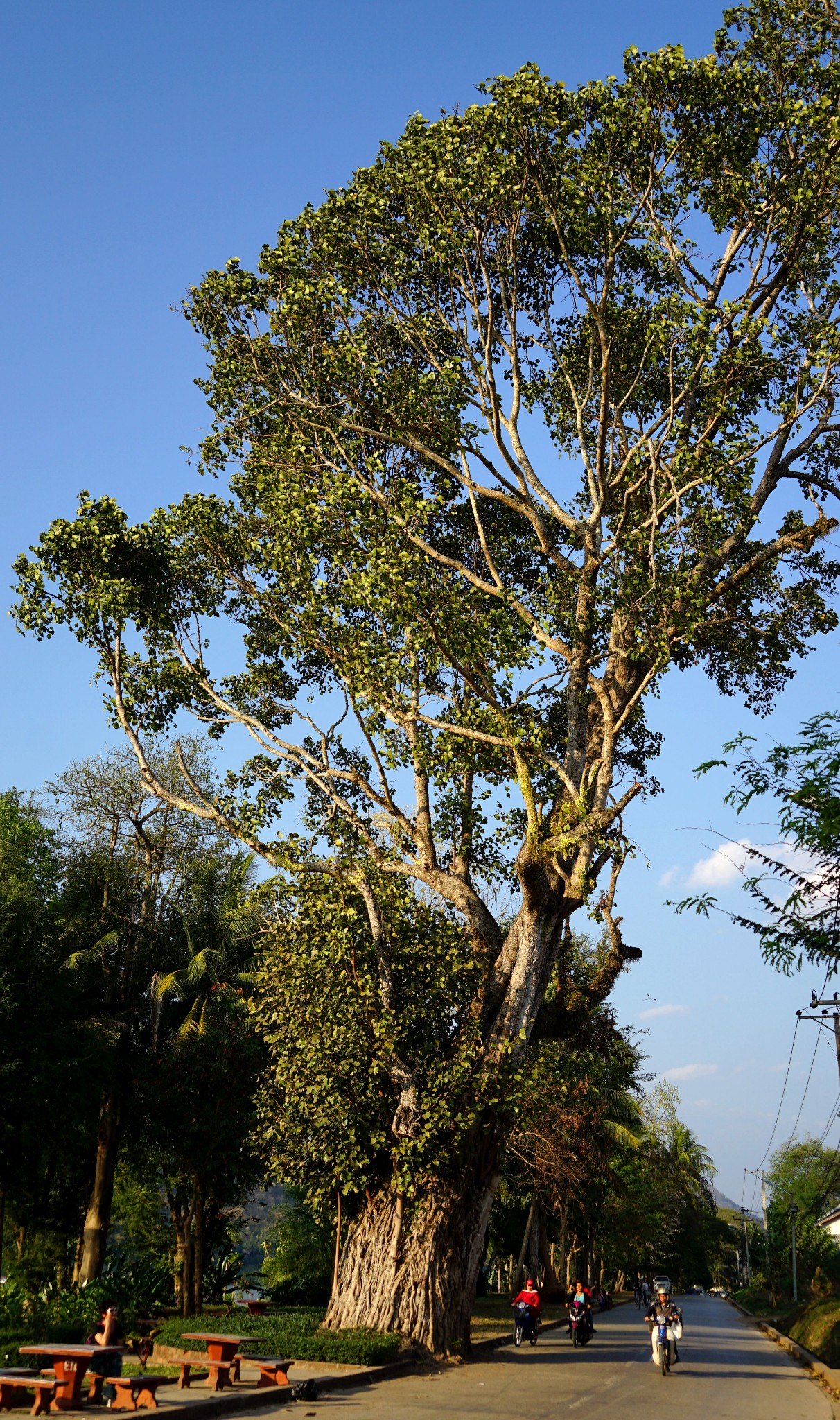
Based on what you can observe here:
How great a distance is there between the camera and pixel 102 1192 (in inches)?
1075

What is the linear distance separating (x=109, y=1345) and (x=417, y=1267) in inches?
211

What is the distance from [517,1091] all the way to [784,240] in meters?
12.9

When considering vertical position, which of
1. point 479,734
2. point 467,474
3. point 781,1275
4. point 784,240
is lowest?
point 781,1275

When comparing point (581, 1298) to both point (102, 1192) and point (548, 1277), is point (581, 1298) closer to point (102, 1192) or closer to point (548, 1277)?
point (102, 1192)

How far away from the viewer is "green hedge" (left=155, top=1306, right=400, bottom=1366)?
15.2 metres

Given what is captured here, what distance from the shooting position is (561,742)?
21.5m

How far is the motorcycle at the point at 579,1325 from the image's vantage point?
23.4m

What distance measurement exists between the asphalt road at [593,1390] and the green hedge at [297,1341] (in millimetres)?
512

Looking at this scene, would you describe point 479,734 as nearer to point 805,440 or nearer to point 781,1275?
point 805,440

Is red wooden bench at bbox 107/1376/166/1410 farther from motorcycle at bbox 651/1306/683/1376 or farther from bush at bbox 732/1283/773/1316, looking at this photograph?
bush at bbox 732/1283/773/1316

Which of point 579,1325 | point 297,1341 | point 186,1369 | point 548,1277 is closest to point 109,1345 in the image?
point 186,1369

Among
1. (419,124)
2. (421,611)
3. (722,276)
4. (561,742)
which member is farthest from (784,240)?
(561,742)

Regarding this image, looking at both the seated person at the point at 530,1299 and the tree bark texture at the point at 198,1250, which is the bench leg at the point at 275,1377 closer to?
the seated person at the point at 530,1299

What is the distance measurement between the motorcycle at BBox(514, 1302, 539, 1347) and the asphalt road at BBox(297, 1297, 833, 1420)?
364mm
